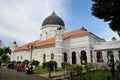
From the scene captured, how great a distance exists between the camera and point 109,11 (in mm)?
18953

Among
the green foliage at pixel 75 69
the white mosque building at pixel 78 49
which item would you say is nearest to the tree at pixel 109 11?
the green foliage at pixel 75 69

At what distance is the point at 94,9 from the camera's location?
2039 centimetres

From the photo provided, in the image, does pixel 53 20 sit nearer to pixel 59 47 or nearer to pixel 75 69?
pixel 59 47

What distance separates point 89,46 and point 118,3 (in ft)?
61.1

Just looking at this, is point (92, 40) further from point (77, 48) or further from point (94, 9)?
point (94, 9)

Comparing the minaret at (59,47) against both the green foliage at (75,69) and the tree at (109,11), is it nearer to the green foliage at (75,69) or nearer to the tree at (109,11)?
the green foliage at (75,69)

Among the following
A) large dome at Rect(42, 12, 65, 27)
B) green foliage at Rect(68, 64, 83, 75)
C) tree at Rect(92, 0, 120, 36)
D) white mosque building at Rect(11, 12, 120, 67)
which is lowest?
green foliage at Rect(68, 64, 83, 75)

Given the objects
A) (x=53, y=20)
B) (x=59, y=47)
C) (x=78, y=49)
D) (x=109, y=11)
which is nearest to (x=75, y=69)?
(x=109, y=11)

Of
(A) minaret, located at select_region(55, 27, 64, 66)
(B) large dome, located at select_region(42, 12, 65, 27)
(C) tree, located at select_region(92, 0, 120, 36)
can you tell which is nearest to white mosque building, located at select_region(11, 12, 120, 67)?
(A) minaret, located at select_region(55, 27, 64, 66)

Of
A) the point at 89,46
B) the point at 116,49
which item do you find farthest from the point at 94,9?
the point at 89,46

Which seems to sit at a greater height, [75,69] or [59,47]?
[59,47]

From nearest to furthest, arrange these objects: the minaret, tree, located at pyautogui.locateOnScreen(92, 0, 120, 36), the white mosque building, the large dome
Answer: tree, located at pyautogui.locateOnScreen(92, 0, 120, 36) < the white mosque building < the minaret < the large dome

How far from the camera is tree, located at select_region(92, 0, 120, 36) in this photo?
18316 mm

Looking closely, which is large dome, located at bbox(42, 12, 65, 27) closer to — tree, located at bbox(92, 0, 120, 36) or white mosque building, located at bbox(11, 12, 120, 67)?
white mosque building, located at bbox(11, 12, 120, 67)
